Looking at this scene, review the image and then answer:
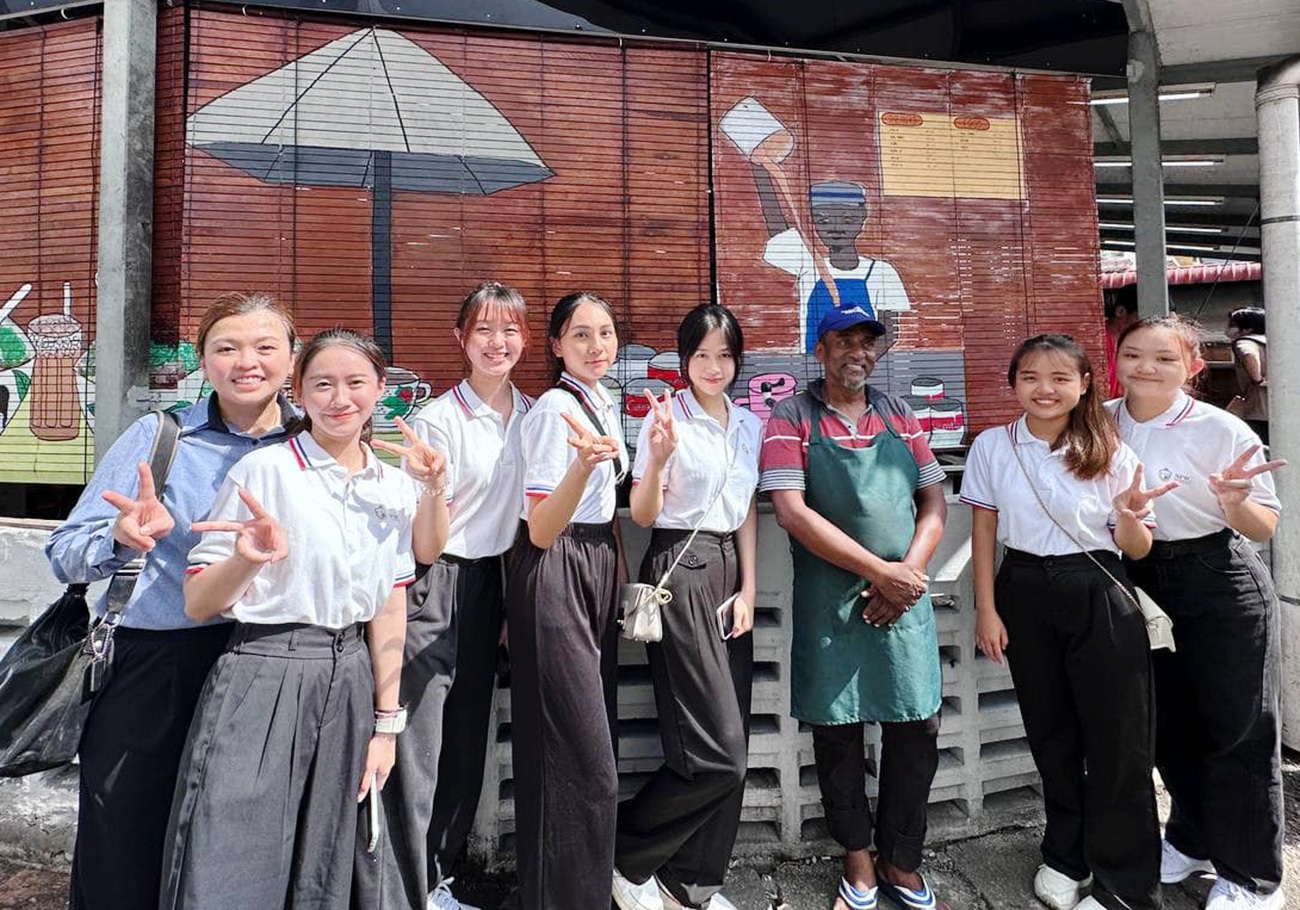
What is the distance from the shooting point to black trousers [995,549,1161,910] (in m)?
2.63

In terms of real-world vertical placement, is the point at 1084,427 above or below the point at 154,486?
above

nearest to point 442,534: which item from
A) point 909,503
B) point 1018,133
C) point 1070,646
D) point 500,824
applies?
point 500,824

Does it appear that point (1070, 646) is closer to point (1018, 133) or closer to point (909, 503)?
point (909, 503)

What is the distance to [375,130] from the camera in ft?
13.2

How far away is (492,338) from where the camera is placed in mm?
2529

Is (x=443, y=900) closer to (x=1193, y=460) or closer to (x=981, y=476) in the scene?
(x=981, y=476)

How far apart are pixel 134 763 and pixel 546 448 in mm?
1458

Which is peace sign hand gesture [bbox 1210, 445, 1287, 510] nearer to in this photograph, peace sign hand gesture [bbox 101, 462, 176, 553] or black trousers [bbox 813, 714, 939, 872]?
black trousers [bbox 813, 714, 939, 872]

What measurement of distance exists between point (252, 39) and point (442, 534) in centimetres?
349

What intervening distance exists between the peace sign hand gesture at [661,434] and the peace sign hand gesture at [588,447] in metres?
0.23

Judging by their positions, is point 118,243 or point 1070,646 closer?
point 1070,646

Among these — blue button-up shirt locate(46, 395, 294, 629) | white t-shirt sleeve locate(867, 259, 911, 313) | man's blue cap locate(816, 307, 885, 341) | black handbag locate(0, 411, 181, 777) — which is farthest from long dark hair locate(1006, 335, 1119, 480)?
black handbag locate(0, 411, 181, 777)

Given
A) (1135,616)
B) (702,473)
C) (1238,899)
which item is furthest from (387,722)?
(1238,899)

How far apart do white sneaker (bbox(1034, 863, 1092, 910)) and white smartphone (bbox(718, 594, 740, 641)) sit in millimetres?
1705
